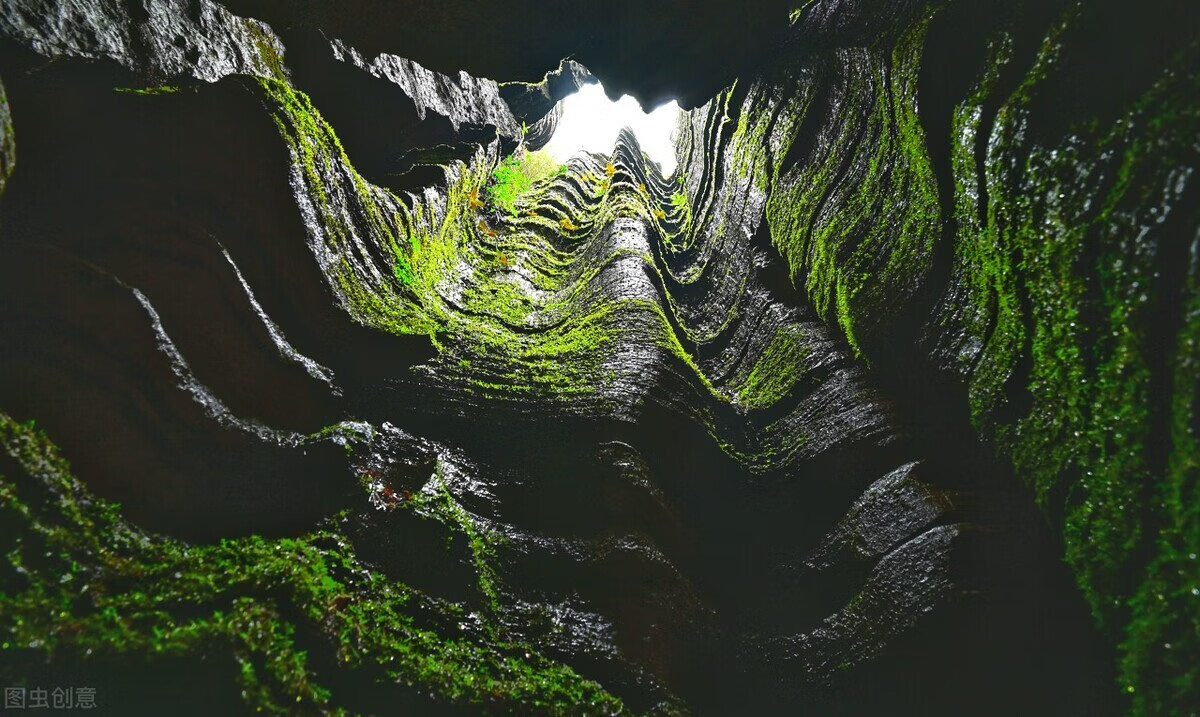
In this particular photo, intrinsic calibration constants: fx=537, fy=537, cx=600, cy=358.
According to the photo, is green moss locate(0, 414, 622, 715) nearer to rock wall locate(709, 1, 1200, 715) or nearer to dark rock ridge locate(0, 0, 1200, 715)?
dark rock ridge locate(0, 0, 1200, 715)

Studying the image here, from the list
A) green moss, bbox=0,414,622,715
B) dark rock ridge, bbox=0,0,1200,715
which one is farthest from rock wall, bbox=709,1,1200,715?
green moss, bbox=0,414,622,715

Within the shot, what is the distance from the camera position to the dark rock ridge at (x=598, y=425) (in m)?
1.90

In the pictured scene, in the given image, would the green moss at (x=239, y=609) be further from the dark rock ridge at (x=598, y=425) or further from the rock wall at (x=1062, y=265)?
the rock wall at (x=1062, y=265)

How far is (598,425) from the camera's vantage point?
3232mm

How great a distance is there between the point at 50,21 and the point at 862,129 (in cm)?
536

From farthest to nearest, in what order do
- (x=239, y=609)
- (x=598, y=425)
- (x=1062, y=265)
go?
(x=598, y=425) < (x=1062, y=265) < (x=239, y=609)

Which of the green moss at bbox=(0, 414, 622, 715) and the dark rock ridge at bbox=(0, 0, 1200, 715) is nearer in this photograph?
the green moss at bbox=(0, 414, 622, 715)

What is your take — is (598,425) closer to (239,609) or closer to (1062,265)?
(239,609)

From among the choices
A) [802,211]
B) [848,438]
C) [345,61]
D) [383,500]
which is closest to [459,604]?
[383,500]

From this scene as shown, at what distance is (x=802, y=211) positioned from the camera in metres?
4.96

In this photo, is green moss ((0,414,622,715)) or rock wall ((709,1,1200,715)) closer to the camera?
green moss ((0,414,622,715))

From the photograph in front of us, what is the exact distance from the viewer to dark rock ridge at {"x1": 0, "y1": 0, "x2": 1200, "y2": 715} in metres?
1.90

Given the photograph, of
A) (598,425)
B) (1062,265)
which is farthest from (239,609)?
(1062,265)

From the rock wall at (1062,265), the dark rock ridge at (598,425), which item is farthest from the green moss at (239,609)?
the rock wall at (1062,265)
